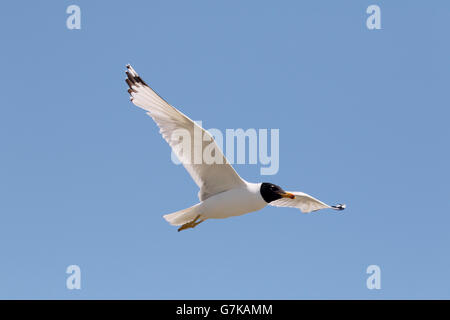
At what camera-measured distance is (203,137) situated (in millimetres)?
8539

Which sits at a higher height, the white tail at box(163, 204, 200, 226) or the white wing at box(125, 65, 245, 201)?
the white wing at box(125, 65, 245, 201)

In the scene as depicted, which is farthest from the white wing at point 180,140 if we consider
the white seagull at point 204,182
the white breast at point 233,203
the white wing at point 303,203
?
the white wing at point 303,203

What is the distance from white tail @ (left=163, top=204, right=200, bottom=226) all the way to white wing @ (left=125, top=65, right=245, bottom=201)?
29 centimetres

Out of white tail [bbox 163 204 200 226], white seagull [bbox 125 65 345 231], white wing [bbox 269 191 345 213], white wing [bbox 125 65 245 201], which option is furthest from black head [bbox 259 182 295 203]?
white wing [bbox 269 191 345 213]

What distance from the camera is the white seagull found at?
28.4ft

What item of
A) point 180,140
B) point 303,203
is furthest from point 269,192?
point 303,203

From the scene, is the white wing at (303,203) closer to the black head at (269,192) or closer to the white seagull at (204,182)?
the white seagull at (204,182)

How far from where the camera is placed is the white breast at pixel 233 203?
886cm

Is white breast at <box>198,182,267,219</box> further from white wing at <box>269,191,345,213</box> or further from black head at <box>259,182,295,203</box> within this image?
white wing at <box>269,191,345,213</box>

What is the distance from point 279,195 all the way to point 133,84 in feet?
8.63

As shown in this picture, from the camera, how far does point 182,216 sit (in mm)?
9102

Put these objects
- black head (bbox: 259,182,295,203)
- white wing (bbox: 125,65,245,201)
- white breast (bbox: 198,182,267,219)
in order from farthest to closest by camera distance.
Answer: black head (bbox: 259,182,295,203), white breast (bbox: 198,182,267,219), white wing (bbox: 125,65,245,201)

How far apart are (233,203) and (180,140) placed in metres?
1.15
